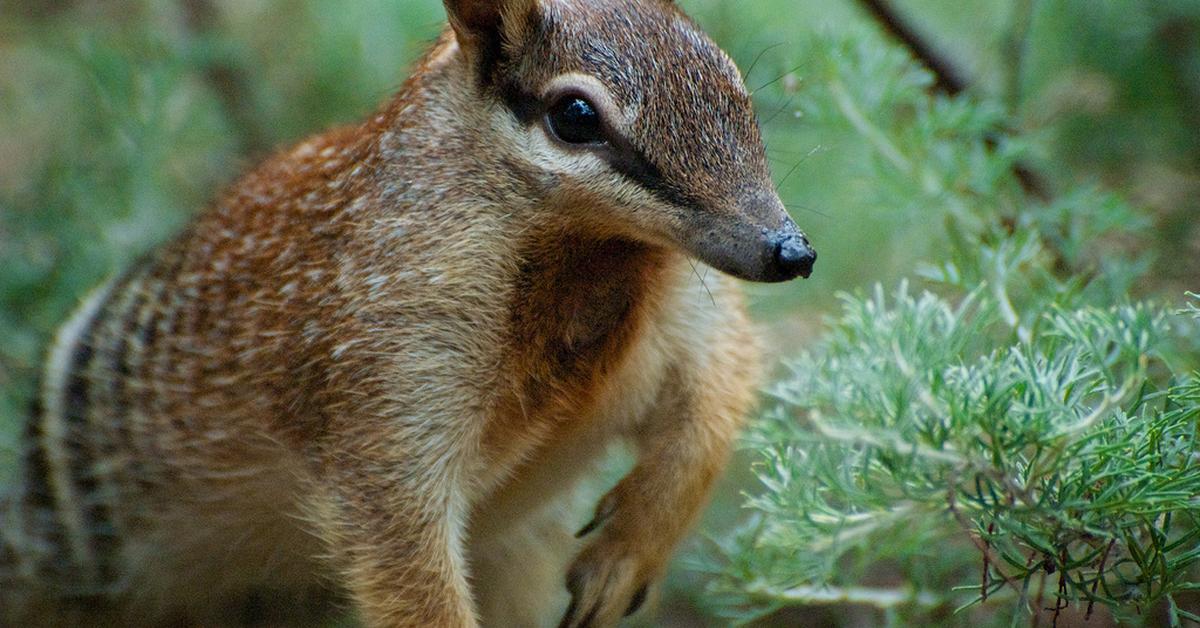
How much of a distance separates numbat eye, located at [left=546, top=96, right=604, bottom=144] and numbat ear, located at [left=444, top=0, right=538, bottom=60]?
23 cm

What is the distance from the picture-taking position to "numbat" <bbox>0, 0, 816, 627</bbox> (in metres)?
2.56

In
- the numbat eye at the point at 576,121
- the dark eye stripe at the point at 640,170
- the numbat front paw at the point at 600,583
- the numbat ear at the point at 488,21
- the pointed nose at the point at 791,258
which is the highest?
the numbat ear at the point at 488,21

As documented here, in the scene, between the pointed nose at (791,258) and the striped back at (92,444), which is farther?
the striped back at (92,444)

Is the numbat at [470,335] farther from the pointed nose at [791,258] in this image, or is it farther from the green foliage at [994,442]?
the green foliage at [994,442]

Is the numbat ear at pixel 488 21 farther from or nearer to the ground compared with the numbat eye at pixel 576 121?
farther from the ground

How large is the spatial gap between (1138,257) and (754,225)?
6.92ft

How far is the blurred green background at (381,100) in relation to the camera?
4.15 meters

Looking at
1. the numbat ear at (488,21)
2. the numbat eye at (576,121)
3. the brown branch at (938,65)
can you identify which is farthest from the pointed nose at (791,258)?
the brown branch at (938,65)

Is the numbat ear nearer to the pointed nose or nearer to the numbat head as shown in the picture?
the numbat head

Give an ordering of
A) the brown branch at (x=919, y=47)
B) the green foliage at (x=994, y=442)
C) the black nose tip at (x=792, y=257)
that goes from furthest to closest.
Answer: the brown branch at (x=919, y=47) < the black nose tip at (x=792, y=257) < the green foliage at (x=994, y=442)

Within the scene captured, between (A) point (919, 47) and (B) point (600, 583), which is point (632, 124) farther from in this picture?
(A) point (919, 47)

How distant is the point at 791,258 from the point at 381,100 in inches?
93.3

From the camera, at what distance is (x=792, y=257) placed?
7.65ft

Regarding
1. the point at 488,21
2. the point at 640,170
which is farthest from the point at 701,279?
the point at 488,21
